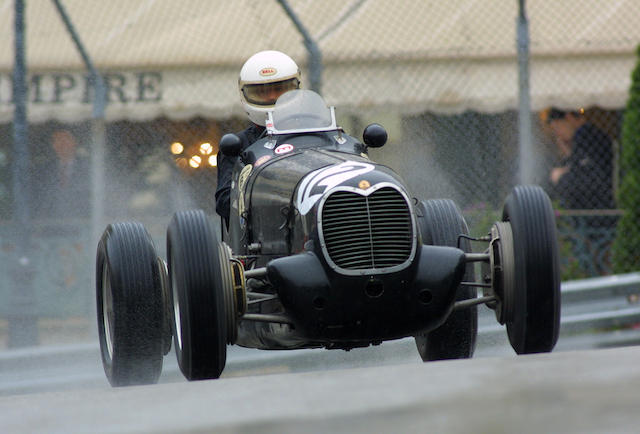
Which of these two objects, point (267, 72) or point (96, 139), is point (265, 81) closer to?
point (267, 72)

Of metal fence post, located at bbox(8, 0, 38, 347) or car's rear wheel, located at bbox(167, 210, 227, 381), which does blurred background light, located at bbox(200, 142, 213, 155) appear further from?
car's rear wheel, located at bbox(167, 210, 227, 381)

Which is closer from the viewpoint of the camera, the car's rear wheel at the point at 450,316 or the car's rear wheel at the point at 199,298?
the car's rear wheel at the point at 199,298

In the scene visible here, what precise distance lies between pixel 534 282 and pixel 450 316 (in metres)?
0.80

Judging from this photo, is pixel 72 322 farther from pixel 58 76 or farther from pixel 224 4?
pixel 224 4

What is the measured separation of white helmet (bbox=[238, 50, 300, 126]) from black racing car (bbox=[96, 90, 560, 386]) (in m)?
0.78

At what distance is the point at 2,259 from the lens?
8109 millimetres

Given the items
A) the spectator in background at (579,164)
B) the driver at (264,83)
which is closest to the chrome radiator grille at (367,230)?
the driver at (264,83)

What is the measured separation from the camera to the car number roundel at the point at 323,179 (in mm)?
4426

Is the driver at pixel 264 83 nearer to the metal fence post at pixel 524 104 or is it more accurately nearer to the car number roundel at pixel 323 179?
the car number roundel at pixel 323 179

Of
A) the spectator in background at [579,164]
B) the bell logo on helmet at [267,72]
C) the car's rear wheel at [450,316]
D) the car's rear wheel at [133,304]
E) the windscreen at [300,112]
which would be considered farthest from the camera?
the spectator in background at [579,164]

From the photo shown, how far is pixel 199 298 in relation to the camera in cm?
430

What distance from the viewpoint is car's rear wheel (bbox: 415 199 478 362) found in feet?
17.2

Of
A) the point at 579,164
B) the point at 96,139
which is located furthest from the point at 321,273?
the point at 579,164

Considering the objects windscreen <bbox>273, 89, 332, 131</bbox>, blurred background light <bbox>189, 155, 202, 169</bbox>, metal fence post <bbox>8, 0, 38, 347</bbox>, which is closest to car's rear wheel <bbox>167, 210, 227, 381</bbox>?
windscreen <bbox>273, 89, 332, 131</bbox>
